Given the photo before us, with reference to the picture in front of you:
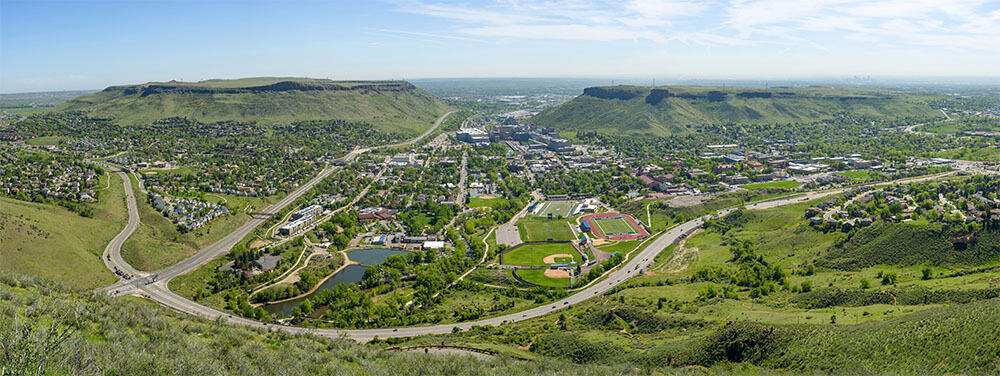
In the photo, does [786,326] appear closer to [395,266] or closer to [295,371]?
[295,371]

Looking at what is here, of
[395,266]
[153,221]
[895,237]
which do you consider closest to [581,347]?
[395,266]

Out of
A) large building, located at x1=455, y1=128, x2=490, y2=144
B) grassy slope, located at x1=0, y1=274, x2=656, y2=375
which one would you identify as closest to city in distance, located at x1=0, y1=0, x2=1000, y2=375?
grassy slope, located at x1=0, y1=274, x2=656, y2=375

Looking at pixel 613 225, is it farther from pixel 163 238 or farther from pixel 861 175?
pixel 861 175

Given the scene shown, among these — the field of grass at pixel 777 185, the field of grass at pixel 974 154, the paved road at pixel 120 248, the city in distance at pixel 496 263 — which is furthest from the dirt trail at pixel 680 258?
the field of grass at pixel 974 154

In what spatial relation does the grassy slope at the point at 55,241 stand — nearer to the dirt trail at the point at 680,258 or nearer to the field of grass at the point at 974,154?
the dirt trail at the point at 680,258

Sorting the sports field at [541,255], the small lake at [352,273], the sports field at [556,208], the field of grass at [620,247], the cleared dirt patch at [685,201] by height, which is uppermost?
the cleared dirt patch at [685,201]

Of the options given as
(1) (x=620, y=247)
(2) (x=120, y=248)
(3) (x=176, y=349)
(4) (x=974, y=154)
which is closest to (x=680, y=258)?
(1) (x=620, y=247)
